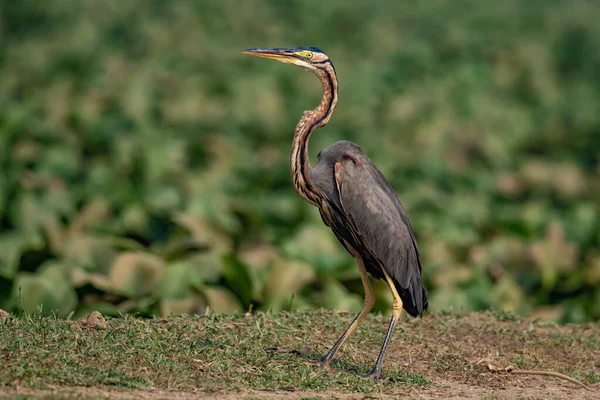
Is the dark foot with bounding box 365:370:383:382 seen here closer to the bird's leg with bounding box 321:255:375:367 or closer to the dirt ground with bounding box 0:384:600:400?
the dirt ground with bounding box 0:384:600:400

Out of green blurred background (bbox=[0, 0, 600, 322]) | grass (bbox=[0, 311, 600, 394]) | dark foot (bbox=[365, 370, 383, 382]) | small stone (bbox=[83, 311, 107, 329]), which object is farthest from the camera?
green blurred background (bbox=[0, 0, 600, 322])

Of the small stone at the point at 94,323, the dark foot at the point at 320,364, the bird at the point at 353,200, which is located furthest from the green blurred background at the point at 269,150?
the bird at the point at 353,200

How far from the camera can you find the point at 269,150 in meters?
12.2

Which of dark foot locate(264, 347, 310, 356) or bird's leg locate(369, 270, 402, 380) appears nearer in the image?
bird's leg locate(369, 270, 402, 380)

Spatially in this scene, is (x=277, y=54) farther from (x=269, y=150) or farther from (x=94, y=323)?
(x=269, y=150)

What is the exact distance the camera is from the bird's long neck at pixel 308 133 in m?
5.36

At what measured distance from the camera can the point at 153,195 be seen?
9297mm

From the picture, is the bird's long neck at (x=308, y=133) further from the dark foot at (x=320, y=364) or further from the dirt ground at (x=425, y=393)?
the dirt ground at (x=425, y=393)

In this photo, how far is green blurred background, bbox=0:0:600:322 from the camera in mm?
7340

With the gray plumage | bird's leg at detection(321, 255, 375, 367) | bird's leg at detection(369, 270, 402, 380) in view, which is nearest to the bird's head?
the gray plumage

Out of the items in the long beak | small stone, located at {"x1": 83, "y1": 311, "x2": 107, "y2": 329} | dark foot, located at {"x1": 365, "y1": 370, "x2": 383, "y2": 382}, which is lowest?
small stone, located at {"x1": 83, "y1": 311, "x2": 107, "y2": 329}

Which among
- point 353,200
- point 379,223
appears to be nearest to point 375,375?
point 379,223

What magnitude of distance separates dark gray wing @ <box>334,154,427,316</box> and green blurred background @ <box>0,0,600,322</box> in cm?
172

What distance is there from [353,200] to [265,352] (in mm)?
1001
